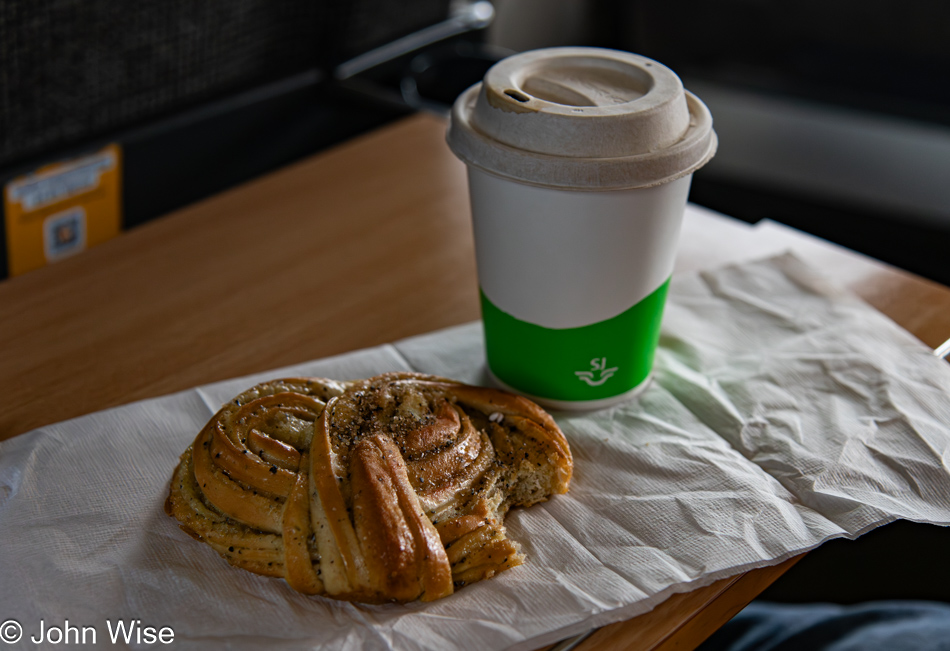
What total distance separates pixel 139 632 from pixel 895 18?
228cm

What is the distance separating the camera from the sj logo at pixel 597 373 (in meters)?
0.84

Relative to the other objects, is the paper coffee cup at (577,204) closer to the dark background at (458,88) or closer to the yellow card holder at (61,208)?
the dark background at (458,88)

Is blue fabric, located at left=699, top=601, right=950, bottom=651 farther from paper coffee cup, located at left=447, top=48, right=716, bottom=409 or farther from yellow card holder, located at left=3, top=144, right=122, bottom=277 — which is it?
yellow card holder, located at left=3, top=144, right=122, bottom=277

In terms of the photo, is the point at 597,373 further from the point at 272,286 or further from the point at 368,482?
the point at 272,286

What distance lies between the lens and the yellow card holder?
1190 mm

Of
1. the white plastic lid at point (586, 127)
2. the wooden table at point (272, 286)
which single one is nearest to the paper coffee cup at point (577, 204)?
the white plastic lid at point (586, 127)

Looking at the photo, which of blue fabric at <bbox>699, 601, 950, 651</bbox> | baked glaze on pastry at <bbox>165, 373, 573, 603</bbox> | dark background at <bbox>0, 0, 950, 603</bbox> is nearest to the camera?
baked glaze on pastry at <bbox>165, 373, 573, 603</bbox>

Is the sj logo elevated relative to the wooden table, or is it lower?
elevated

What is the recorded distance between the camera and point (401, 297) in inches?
41.9

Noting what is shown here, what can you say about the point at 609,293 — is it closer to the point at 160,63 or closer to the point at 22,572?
the point at 22,572

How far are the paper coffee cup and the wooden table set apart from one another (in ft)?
0.72

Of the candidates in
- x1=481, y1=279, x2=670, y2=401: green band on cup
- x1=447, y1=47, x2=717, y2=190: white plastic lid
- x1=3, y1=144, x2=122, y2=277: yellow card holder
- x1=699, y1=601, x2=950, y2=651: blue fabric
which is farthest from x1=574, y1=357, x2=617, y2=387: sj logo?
x1=3, y1=144, x2=122, y2=277: yellow card holder

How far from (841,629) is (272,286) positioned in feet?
2.60

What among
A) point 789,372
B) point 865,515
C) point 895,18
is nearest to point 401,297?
point 789,372
